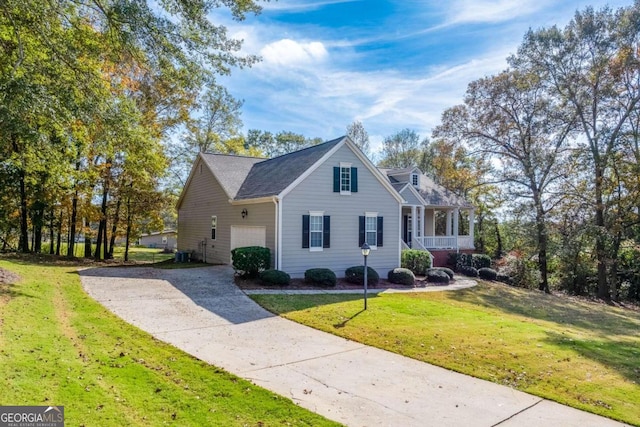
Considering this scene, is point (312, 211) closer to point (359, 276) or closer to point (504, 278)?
point (359, 276)

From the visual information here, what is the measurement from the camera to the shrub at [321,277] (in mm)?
14828

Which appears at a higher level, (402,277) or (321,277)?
(321,277)

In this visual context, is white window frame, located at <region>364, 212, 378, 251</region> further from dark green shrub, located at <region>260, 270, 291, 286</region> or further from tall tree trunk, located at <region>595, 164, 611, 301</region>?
tall tree trunk, located at <region>595, 164, 611, 301</region>

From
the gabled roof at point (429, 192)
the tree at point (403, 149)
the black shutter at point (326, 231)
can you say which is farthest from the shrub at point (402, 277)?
the tree at point (403, 149)

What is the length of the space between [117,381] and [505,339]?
25.3ft

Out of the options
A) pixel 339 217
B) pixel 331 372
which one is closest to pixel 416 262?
pixel 339 217

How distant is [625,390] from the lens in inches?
244

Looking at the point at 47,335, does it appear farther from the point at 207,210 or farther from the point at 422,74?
the point at 422,74

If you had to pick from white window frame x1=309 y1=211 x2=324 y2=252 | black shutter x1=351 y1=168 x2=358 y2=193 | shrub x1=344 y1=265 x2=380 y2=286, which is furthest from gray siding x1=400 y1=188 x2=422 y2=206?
white window frame x1=309 y1=211 x2=324 y2=252

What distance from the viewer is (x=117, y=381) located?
539cm

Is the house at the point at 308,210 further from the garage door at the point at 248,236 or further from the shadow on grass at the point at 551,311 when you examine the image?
the shadow on grass at the point at 551,311

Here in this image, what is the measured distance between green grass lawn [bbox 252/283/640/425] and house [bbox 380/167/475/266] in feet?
26.9

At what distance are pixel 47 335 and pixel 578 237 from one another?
932 inches

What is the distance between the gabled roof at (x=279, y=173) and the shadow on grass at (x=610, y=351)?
33.9 feet
